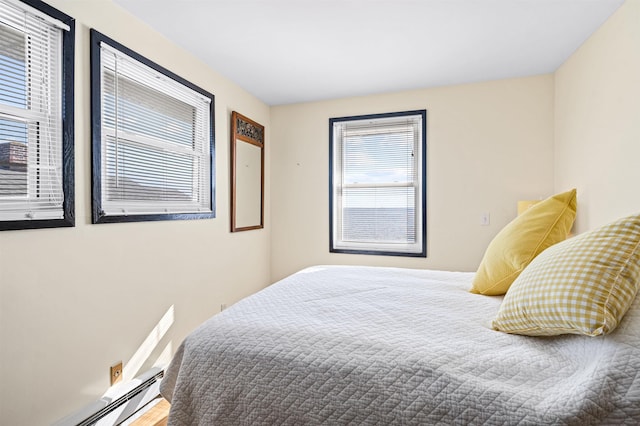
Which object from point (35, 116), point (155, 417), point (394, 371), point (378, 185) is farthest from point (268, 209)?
point (394, 371)

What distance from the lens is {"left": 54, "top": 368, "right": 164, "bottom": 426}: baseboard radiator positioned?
168 cm

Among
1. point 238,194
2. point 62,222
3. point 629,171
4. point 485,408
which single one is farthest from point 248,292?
point 629,171

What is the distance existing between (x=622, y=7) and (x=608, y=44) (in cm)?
22

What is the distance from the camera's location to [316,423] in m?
1.04

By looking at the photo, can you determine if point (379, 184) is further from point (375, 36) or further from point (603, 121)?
point (603, 121)

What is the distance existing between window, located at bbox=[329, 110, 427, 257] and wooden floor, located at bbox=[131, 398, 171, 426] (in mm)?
2082

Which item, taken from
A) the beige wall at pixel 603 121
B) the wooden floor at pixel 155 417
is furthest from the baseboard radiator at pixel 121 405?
the beige wall at pixel 603 121

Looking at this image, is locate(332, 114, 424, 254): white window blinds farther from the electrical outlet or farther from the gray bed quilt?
the electrical outlet

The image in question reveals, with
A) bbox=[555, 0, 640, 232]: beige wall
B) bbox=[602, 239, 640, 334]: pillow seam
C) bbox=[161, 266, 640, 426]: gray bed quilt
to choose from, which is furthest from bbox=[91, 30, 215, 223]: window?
bbox=[555, 0, 640, 232]: beige wall

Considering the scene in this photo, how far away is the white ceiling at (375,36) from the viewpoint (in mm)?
2014

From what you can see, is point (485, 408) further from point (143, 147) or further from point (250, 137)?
point (250, 137)

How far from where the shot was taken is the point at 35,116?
5.17ft

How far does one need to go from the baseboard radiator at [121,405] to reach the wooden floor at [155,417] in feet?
0.19

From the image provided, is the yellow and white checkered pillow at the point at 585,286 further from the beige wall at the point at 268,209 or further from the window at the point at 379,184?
the window at the point at 379,184
